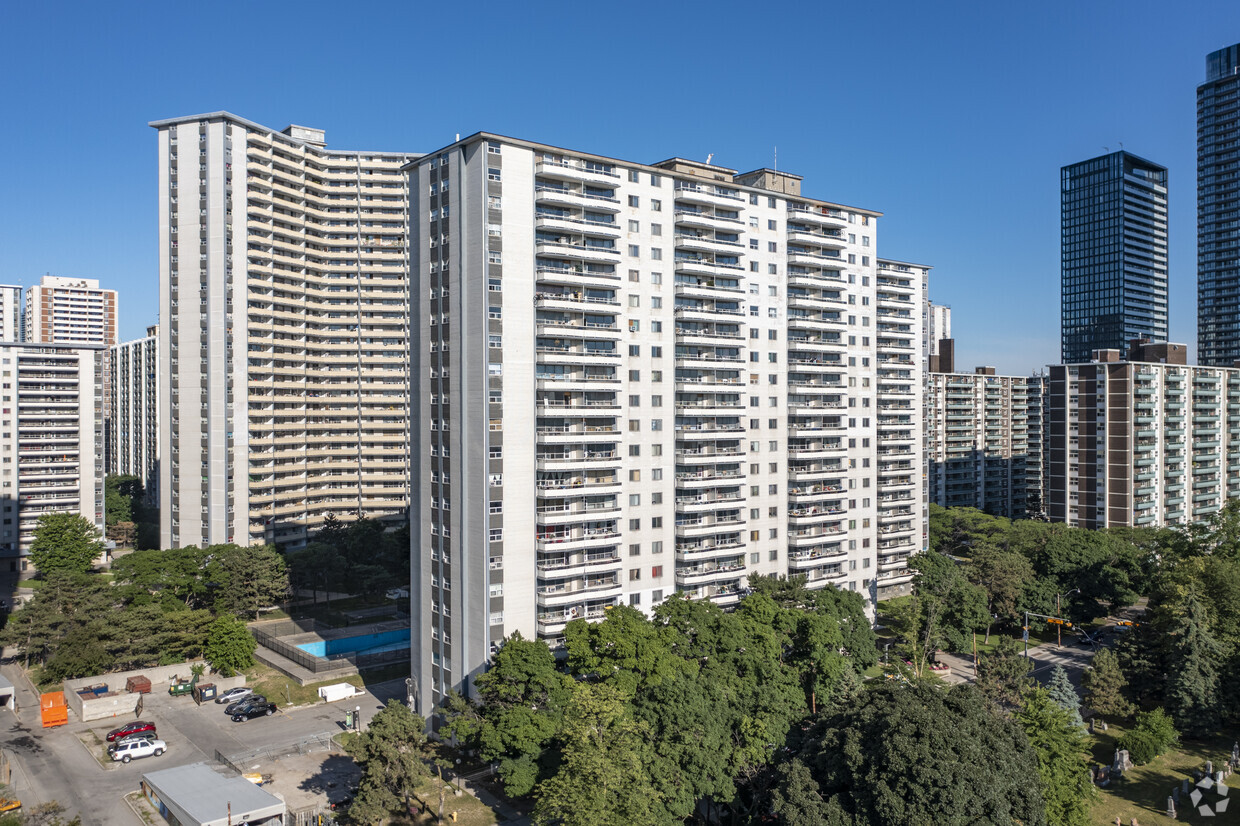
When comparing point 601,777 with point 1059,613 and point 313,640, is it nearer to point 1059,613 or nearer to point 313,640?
point 313,640

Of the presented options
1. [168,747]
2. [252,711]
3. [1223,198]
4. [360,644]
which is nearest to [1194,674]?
[252,711]

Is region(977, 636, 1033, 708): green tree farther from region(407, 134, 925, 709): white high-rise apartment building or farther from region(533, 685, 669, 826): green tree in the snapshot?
region(533, 685, 669, 826): green tree

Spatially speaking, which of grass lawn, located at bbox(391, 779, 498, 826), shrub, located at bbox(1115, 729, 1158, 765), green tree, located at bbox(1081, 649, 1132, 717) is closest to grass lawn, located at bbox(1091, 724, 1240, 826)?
shrub, located at bbox(1115, 729, 1158, 765)

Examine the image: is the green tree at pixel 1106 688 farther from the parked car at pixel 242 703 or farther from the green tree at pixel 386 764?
the parked car at pixel 242 703

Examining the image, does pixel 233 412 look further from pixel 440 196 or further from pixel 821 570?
pixel 821 570

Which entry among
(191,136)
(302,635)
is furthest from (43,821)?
(191,136)

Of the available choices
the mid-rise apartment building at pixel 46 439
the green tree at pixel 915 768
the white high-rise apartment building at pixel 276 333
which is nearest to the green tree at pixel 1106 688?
the green tree at pixel 915 768
